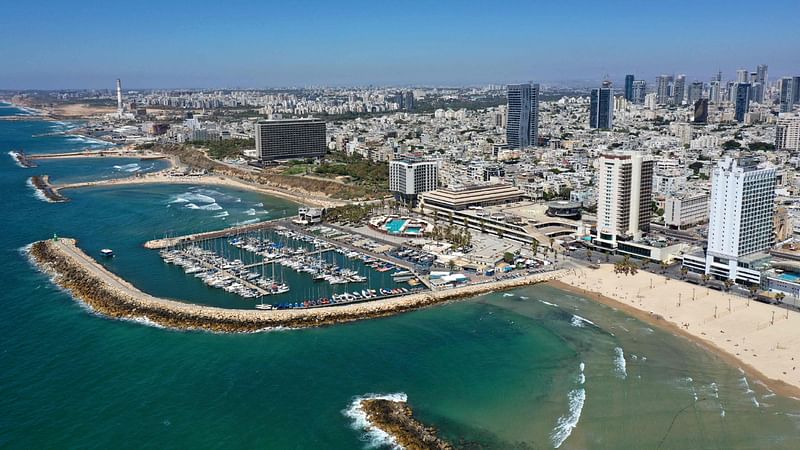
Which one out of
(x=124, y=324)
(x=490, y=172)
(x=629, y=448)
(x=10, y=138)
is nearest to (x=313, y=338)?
(x=124, y=324)

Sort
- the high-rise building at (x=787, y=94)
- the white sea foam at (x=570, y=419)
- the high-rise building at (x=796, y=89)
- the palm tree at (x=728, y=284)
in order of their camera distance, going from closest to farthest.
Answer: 1. the white sea foam at (x=570, y=419)
2. the palm tree at (x=728, y=284)
3. the high-rise building at (x=787, y=94)
4. the high-rise building at (x=796, y=89)

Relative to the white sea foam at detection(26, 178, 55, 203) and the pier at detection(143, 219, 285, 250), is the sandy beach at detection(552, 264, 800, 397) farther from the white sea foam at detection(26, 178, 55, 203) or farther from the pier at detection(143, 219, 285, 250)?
the white sea foam at detection(26, 178, 55, 203)

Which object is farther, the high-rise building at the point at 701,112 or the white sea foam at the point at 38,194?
the high-rise building at the point at 701,112

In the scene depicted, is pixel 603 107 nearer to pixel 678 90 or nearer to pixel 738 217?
pixel 678 90

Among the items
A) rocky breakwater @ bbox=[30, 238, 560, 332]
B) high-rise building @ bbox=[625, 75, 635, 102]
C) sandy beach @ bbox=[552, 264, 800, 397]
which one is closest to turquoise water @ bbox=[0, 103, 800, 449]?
rocky breakwater @ bbox=[30, 238, 560, 332]

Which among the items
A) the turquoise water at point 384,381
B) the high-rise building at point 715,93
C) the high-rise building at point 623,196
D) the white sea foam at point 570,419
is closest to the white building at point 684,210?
the high-rise building at point 623,196

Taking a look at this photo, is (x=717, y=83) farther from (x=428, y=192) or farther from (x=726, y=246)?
(x=726, y=246)

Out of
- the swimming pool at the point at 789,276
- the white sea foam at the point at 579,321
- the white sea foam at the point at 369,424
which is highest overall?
the swimming pool at the point at 789,276

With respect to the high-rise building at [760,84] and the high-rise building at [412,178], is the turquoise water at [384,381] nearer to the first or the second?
the high-rise building at [412,178]
